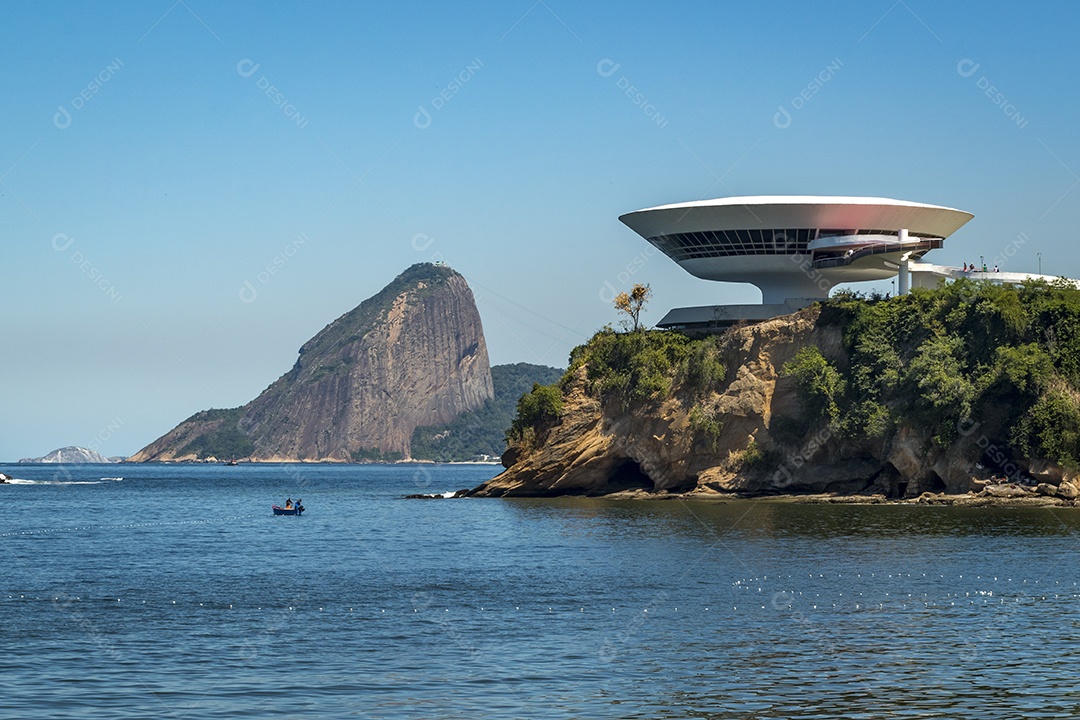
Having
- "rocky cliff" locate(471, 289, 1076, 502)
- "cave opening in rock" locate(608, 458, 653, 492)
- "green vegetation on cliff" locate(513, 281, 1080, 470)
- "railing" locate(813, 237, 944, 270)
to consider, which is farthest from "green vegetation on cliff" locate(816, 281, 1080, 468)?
"cave opening in rock" locate(608, 458, 653, 492)

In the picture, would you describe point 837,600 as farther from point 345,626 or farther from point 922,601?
point 345,626

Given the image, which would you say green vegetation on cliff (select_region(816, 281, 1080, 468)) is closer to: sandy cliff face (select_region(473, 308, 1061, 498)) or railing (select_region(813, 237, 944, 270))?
sandy cliff face (select_region(473, 308, 1061, 498))

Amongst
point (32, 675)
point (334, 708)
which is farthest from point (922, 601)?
point (32, 675)

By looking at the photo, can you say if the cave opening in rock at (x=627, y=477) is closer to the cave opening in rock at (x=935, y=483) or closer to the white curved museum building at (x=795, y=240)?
the white curved museum building at (x=795, y=240)

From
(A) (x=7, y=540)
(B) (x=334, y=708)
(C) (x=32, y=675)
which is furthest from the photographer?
(A) (x=7, y=540)

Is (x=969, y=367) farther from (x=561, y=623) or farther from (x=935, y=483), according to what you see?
(x=561, y=623)

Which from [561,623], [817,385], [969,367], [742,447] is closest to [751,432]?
[742,447]

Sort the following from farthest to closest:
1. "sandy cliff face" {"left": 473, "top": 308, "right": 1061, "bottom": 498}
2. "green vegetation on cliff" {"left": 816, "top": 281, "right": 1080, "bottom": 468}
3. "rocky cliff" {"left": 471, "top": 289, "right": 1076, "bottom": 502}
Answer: "sandy cliff face" {"left": 473, "top": 308, "right": 1061, "bottom": 498}
"rocky cliff" {"left": 471, "top": 289, "right": 1076, "bottom": 502}
"green vegetation on cliff" {"left": 816, "top": 281, "right": 1080, "bottom": 468}
